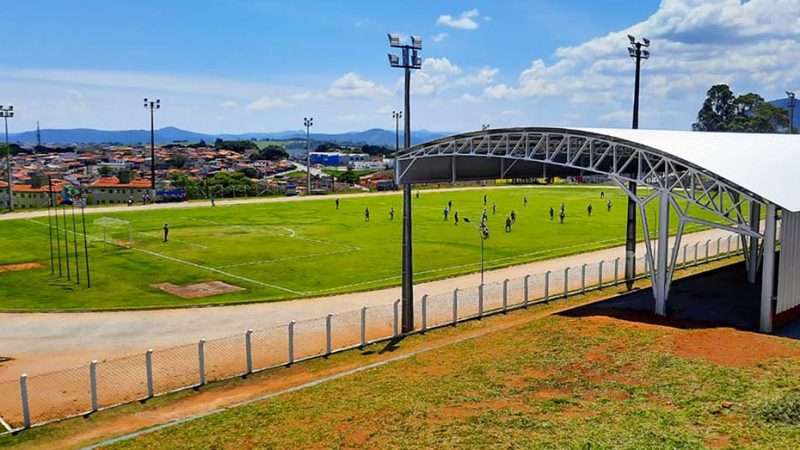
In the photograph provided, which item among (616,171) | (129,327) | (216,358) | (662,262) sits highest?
(616,171)

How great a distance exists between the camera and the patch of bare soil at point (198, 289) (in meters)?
30.3

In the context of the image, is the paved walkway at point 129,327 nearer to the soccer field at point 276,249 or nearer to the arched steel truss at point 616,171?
the soccer field at point 276,249

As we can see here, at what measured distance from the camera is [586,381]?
1642cm

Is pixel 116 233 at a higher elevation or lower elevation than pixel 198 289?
higher

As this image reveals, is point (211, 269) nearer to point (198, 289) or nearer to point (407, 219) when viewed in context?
point (198, 289)

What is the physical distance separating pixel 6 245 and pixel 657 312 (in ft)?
137

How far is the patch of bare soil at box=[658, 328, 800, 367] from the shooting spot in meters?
18.0

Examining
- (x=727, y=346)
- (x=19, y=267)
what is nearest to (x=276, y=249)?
(x=19, y=267)

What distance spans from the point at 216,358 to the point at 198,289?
1164cm

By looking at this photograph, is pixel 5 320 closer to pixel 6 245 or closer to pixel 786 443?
pixel 6 245

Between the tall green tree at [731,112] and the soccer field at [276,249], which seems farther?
the tall green tree at [731,112]

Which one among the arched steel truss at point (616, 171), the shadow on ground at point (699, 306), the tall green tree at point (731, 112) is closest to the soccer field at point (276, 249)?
the arched steel truss at point (616, 171)

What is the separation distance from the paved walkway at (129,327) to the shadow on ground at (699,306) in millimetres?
7640

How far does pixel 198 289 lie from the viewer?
1235 inches
